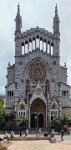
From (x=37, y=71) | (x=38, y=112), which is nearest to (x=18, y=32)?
(x=37, y=71)

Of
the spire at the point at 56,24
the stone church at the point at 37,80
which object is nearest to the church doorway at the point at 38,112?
the stone church at the point at 37,80

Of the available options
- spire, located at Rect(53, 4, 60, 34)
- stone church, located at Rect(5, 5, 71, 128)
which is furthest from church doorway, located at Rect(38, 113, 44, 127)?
spire, located at Rect(53, 4, 60, 34)

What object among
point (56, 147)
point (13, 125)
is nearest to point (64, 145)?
point (56, 147)

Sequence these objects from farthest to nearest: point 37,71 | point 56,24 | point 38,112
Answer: point 56,24 < point 37,71 < point 38,112

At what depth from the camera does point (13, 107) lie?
87375mm

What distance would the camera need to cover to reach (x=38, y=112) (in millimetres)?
86938

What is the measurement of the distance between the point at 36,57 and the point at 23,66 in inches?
126

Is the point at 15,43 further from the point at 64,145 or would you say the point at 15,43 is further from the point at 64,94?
the point at 64,145

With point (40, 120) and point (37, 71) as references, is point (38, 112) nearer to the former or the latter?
point (40, 120)

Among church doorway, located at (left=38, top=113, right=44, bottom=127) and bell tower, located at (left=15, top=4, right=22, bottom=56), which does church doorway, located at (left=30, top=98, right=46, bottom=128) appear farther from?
bell tower, located at (left=15, top=4, right=22, bottom=56)

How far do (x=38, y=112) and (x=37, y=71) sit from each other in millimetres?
8347

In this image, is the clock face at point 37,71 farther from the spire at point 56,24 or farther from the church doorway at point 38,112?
the spire at point 56,24

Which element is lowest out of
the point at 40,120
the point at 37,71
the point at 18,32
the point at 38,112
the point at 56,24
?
the point at 40,120

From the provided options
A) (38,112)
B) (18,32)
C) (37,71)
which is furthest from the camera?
(18,32)
